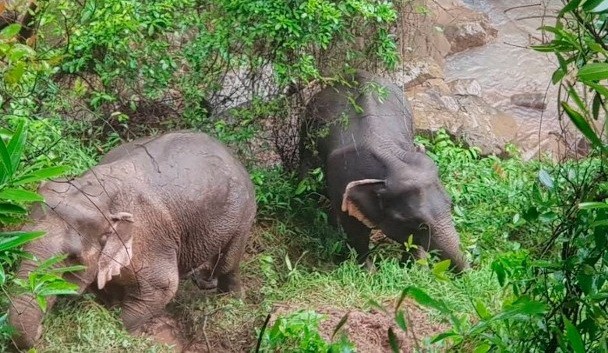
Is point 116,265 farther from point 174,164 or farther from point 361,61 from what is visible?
point 361,61

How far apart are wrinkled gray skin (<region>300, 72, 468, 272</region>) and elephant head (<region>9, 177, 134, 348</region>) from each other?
1795mm

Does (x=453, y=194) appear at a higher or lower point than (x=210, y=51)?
lower

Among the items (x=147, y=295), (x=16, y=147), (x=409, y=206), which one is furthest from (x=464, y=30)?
(x=16, y=147)

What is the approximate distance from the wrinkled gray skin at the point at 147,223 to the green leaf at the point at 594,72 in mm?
3035

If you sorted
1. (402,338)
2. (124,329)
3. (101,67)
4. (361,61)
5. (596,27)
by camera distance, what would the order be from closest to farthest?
(596,27)
(402,338)
(124,329)
(101,67)
(361,61)

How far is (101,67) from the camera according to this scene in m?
5.52

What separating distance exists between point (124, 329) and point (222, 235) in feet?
2.76

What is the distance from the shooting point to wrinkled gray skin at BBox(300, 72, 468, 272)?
575cm

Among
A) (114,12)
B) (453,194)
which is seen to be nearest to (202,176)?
(114,12)

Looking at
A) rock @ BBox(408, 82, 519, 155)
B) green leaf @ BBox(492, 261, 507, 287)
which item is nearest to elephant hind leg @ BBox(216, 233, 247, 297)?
rock @ BBox(408, 82, 519, 155)

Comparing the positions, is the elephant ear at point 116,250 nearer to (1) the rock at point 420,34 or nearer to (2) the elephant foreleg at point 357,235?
(2) the elephant foreleg at point 357,235

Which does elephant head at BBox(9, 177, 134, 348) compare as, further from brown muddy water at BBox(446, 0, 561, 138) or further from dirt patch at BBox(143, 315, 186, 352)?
brown muddy water at BBox(446, 0, 561, 138)

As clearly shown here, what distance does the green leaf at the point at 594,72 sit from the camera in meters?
1.49

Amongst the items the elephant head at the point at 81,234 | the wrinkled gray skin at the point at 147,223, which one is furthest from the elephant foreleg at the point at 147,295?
the elephant head at the point at 81,234
